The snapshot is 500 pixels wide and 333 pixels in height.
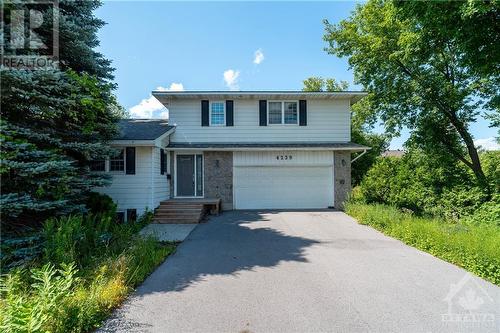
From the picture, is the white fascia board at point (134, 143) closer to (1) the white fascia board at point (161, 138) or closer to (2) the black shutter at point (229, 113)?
(1) the white fascia board at point (161, 138)

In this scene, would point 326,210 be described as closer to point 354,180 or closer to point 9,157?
point 354,180

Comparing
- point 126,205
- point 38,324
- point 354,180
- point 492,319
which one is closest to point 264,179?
point 126,205

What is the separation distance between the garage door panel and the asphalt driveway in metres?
5.33

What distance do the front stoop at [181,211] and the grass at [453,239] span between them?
6338 millimetres

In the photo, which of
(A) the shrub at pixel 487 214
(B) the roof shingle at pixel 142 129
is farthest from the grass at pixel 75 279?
(A) the shrub at pixel 487 214

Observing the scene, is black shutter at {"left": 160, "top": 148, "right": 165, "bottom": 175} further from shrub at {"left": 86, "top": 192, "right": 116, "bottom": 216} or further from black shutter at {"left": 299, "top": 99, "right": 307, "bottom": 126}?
black shutter at {"left": 299, "top": 99, "right": 307, "bottom": 126}

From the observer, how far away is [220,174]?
12.2 m

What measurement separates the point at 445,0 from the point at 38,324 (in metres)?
10.2

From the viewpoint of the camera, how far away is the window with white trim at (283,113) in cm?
1277

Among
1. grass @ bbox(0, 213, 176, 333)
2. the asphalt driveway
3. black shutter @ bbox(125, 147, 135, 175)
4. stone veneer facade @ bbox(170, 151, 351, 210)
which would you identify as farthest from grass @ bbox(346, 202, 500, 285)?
black shutter @ bbox(125, 147, 135, 175)

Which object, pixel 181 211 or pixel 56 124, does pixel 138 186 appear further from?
pixel 56 124

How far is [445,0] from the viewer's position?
22.1ft

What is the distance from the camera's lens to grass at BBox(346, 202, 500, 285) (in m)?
4.78

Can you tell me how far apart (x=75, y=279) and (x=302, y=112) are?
36.6 ft
